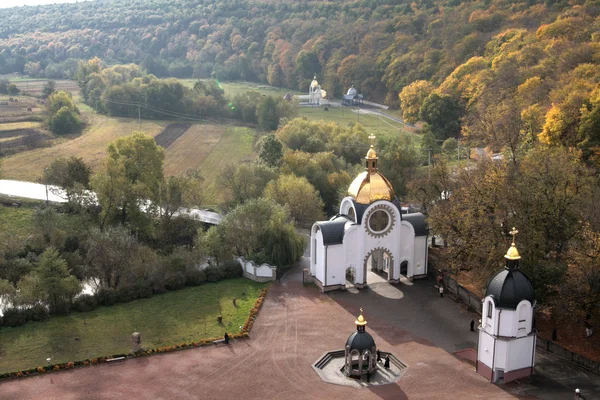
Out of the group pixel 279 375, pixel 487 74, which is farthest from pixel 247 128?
pixel 279 375

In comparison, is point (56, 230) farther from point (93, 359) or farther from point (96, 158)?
point (96, 158)

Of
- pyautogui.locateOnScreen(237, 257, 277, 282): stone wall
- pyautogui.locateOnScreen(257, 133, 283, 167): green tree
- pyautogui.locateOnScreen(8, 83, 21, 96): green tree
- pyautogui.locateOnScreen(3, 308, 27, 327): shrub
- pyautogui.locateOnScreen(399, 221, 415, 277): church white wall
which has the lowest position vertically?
pyautogui.locateOnScreen(3, 308, 27, 327): shrub

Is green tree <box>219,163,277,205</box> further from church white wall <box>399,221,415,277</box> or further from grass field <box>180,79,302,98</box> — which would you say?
grass field <box>180,79,302,98</box>

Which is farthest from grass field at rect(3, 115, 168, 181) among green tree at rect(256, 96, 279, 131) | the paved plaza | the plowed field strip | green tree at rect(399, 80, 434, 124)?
the paved plaza

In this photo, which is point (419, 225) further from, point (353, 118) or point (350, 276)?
point (353, 118)

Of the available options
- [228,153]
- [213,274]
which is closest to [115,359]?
[213,274]

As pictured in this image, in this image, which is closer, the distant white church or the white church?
the white church
